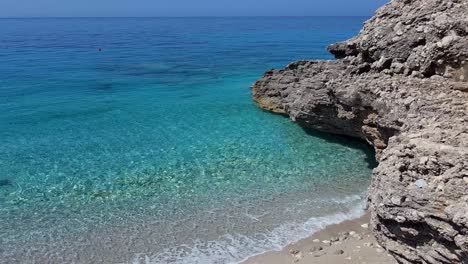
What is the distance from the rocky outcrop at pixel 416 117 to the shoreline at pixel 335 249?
83.2 inches

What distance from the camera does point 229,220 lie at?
11.3 meters

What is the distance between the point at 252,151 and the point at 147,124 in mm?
6475

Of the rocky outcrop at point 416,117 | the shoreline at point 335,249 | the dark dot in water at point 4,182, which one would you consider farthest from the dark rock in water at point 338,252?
the dark dot in water at point 4,182

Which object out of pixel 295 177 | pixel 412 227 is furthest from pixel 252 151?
pixel 412 227

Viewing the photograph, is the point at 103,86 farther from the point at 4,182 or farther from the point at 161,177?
the point at 161,177

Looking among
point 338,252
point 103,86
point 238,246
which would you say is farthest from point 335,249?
point 103,86

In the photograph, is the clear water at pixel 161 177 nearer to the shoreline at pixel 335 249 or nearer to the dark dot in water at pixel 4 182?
the dark dot in water at pixel 4 182

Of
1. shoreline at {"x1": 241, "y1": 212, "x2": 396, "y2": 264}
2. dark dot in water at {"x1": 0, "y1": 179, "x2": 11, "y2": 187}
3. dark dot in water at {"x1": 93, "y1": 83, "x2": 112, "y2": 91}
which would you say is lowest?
dark dot in water at {"x1": 0, "y1": 179, "x2": 11, "y2": 187}

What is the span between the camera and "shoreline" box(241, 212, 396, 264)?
889 cm

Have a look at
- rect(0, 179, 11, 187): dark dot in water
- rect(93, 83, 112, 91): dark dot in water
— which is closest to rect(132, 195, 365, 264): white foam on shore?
rect(0, 179, 11, 187): dark dot in water

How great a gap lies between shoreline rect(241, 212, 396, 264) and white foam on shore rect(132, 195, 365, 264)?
8.4 inches

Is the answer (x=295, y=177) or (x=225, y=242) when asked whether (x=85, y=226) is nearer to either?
(x=225, y=242)

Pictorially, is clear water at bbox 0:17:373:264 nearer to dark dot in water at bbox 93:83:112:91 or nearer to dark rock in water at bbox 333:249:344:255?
dark rock in water at bbox 333:249:344:255

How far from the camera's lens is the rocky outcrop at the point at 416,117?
19.0 feet
